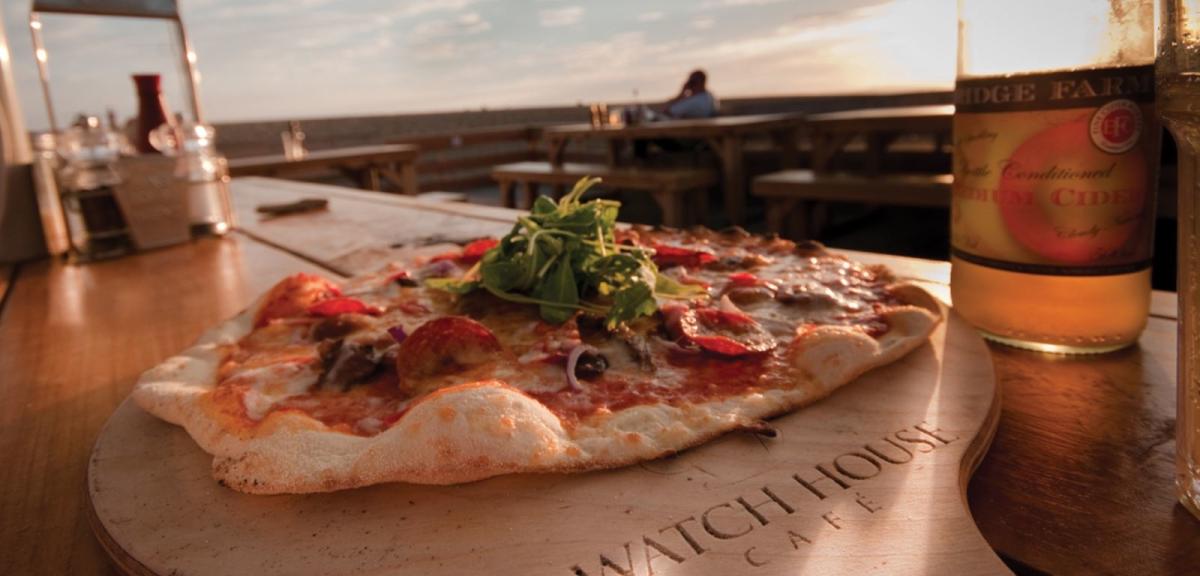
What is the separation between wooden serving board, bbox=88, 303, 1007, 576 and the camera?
27.8 inches

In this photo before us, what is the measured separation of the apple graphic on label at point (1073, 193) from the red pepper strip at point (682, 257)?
76cm

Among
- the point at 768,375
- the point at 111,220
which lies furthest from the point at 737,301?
the point at 111,220

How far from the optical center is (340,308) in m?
1.52

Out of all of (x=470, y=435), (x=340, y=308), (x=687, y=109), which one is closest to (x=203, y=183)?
(x=340, y=308)

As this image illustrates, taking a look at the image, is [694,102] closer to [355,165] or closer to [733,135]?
[733,135]

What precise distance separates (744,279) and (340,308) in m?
0.82

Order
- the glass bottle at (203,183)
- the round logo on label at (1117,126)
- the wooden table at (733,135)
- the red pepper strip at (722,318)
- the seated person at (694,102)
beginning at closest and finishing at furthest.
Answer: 1. the round logo on label at (1117,126)
2. the red pepper strip at (722,318)
3. the glass bottle at (203,183)
4. the wooden table at (733,135)
5. the seated person at (694,102)

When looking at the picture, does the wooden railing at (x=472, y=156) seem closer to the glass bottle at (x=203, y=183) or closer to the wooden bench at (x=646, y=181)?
the wooden bench at (x=646, y=181)

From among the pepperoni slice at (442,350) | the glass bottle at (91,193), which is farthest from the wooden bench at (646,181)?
the pepperoni slice at (442,350)

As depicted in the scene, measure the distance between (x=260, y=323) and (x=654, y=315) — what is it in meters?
0.78

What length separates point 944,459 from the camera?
85 centimetres

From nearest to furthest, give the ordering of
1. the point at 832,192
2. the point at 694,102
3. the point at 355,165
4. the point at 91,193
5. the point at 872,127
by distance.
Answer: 1. the point at 91,193
2. the point at 832,192
3. the point at 872,127
4. the point at 355,165
5. the point at 694,102

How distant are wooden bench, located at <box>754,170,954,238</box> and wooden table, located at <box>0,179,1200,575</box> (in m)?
3.91

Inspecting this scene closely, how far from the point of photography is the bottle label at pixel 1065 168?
102cm
